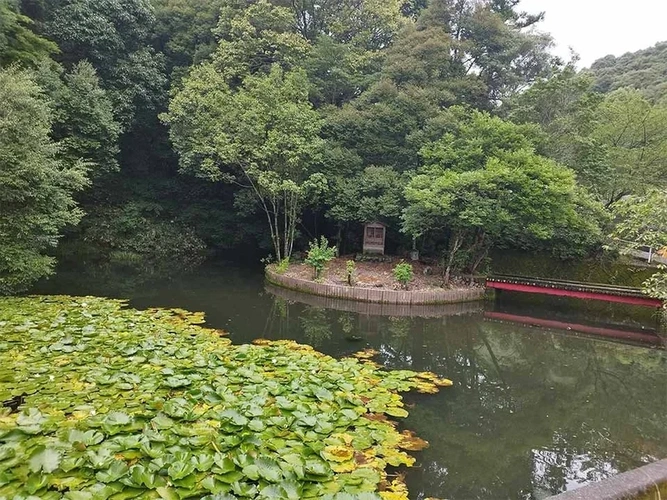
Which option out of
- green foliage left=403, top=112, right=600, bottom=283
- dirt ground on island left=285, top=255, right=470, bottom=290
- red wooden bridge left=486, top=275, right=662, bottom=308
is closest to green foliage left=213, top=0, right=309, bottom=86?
green foliage left=403, top=112, right=600, bottom=283

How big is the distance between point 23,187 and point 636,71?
132 feet

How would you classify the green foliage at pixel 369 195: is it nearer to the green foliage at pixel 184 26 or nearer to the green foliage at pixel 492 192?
the green foliage at pixel 492 192

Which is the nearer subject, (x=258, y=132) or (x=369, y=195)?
(x=258, y=132)

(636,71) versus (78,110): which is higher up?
(636,71)

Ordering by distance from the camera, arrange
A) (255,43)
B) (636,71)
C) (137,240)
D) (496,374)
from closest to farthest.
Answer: (496,374), (255,43), (137,240), (636,71)

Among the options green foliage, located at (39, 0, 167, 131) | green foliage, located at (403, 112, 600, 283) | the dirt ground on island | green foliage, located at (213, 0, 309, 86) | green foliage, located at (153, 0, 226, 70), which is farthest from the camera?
green foliage, located at (153, 0, 226, 70)

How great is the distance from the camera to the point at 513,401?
21.7 ft

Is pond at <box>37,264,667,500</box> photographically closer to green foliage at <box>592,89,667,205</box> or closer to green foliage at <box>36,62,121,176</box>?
green foliage at <box>592,89,667,205</box>

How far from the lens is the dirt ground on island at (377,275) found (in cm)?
1333

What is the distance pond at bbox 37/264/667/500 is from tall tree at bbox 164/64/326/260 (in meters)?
3.58

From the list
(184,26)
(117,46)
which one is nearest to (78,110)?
(117,46)

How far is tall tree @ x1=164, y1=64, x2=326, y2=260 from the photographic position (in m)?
14.1

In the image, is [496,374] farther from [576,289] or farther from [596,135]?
[596,135]

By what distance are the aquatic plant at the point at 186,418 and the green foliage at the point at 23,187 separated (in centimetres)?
193
